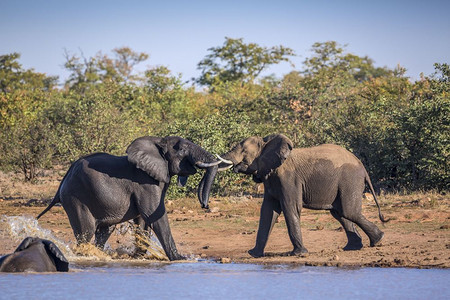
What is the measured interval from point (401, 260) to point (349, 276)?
1.20 metres

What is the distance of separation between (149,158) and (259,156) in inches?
70.4

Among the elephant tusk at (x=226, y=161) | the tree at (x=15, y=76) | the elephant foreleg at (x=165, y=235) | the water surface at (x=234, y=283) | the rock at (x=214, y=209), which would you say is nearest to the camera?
the water surface at (x=234, y=283)

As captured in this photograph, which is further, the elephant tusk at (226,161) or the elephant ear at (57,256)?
the elephant tusk at (226,161)

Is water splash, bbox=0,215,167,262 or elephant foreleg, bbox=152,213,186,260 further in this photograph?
water splash, bbox=0,215,167,262

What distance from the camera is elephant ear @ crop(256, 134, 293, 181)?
1254 cm

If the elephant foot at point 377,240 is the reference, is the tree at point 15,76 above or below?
above

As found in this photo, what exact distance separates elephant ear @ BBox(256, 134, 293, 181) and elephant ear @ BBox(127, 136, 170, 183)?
1.50 metres

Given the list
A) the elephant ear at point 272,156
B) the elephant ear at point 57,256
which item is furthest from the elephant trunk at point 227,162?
the elephant ear at point 57,256

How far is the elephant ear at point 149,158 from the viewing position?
39.7 feet

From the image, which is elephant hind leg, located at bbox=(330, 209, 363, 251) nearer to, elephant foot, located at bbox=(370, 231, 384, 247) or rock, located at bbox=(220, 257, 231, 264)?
elephant foot, located at bbox=(370, 231, 384, 247)

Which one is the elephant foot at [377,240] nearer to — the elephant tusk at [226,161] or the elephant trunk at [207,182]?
the elephant tusk at [226,161]

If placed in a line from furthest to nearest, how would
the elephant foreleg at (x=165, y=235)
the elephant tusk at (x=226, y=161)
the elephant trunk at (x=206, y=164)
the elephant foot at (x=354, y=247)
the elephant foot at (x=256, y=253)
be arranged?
the elephant foot at (x=354, y=247)
the elephant foot at (x=256, y=253)
the elephant tusk at (x=226, y=161)
the elephant trunk at (x=206, y=164)
the elephant foreleg at (x=165, y=235)

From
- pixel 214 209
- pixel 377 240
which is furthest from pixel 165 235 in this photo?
pixel 214 209

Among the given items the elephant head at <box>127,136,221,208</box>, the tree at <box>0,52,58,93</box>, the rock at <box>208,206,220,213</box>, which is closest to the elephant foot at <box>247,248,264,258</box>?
the elephant head at <box>127,136,221,208</box>
